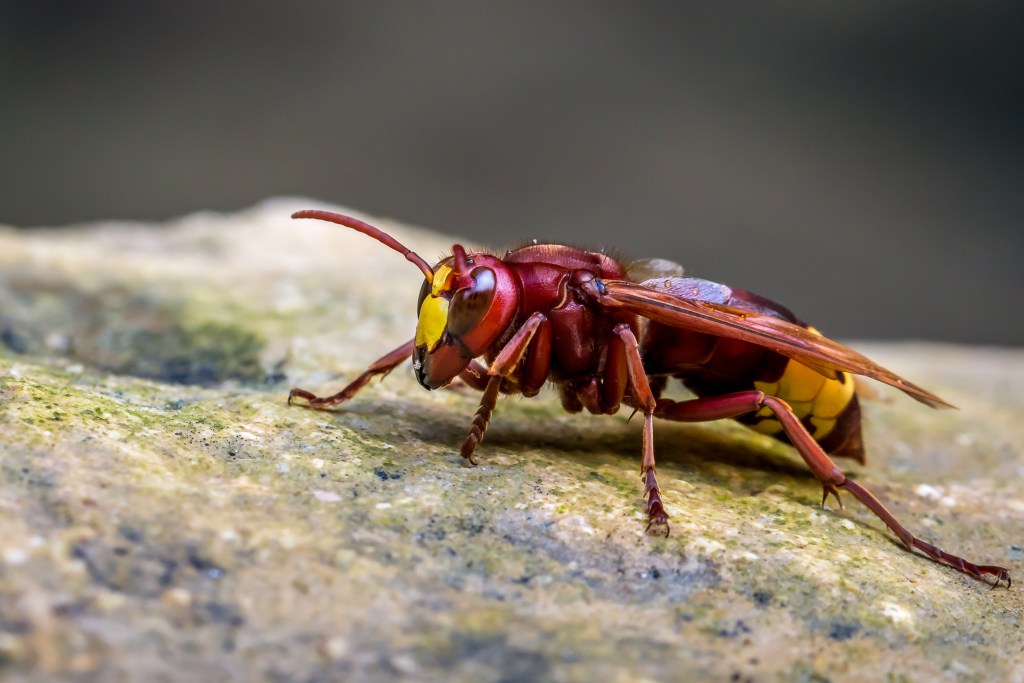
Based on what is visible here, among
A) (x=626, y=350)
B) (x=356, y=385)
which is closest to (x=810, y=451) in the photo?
(x=626, y=350)

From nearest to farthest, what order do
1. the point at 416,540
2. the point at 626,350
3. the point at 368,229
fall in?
the point at 416,540 → the point at 368,229 → the point at 626,350

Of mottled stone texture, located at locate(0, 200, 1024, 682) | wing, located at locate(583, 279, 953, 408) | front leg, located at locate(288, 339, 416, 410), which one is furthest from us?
front leg, located at locate(288, 339, 416, 410)

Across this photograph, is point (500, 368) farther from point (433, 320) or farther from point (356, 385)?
point (356, 385)

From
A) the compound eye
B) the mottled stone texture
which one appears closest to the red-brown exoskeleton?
the compound eye

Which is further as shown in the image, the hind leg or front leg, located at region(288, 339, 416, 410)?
front leg, located at region(288, 339, 416, 410)

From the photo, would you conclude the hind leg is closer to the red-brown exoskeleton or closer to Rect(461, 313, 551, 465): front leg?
the red-brown exoskeleton

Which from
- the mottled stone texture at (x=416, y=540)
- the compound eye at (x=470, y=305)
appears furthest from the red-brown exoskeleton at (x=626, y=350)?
the mottled stone texture at (x=416, y=540)

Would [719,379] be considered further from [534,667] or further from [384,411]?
[534,667]
